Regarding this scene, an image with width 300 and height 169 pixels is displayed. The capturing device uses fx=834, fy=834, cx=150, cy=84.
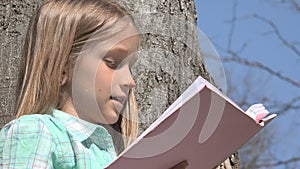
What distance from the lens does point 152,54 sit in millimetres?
2160

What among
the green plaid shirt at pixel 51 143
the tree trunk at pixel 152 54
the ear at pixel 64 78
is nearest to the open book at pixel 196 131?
the green plaid shirt at pixel 51 143

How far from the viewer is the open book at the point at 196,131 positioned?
55.7 inches

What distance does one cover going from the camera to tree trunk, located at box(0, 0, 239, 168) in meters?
2.10

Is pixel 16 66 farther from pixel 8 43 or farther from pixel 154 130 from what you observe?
pixel 154 130

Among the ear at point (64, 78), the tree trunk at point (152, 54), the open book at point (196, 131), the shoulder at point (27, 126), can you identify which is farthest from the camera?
the tree trunk at point (152, 54)

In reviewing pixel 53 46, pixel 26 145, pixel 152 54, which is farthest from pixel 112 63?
pixel 152 54

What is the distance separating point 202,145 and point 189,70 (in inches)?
29.5

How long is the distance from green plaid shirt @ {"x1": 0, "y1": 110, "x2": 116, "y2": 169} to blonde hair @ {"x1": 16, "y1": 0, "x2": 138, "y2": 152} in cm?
5

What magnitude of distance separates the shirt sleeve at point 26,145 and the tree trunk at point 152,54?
511 millimetres

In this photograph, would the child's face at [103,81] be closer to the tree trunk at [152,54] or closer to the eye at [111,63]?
the eye at [111,63]

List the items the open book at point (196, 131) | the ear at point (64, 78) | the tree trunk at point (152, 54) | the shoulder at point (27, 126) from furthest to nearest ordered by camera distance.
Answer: the tree trunk at point (152, 54), the ear at point (64, 78), the shoulder at point (27, 126), the open book at point (196, 131)

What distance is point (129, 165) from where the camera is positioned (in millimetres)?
1437

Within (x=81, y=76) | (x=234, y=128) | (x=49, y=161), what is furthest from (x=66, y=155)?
(x=234, y=128)

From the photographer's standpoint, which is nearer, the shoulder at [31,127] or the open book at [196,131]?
the open book at [196,131]
